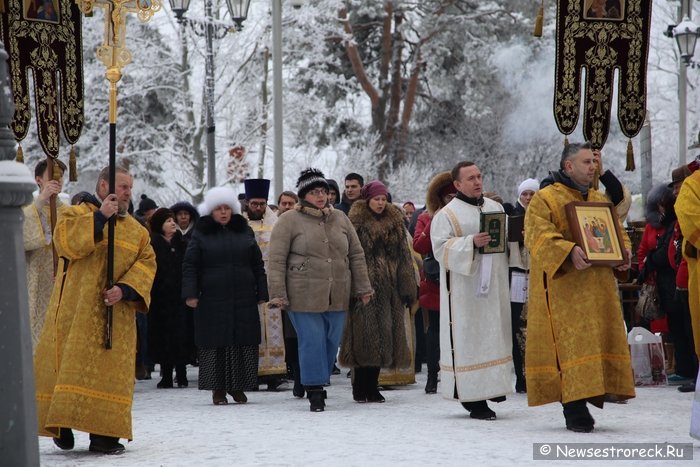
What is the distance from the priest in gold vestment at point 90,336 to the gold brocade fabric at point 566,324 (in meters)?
2.78

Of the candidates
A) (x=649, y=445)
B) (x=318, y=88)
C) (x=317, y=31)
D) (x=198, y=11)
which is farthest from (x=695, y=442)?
(x=318, y=88)

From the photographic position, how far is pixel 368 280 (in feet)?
38.6

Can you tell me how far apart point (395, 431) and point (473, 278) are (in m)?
1.53

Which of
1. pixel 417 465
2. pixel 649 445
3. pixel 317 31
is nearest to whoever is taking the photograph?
pixel 417 465

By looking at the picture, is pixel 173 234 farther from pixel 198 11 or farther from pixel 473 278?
pixel 198 11

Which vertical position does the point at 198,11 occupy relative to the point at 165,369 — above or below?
above

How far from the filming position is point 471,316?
10273 mm

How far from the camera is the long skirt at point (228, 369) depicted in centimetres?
1189

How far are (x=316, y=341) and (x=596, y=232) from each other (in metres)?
2.91

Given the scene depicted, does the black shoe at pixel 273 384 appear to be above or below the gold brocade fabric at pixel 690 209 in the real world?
below

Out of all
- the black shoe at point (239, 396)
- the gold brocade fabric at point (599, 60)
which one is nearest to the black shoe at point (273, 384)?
the black shoe at point (239, 396)

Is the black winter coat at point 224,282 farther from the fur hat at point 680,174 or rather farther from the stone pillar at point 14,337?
the stone pillar at point 14,337

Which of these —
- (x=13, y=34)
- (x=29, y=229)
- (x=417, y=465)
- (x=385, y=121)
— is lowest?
(x=417, y=465)

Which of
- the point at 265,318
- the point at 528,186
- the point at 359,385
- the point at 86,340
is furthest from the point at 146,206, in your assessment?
the point at 86,340
